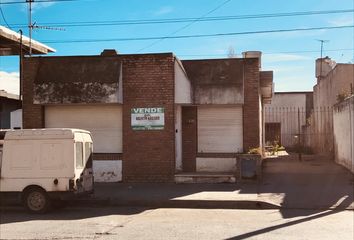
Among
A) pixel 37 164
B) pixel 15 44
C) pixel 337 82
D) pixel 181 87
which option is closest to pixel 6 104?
pixel 15 44

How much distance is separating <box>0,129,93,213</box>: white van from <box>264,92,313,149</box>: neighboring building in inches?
1078

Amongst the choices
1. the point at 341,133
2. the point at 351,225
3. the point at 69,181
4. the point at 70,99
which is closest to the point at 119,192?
the point at 69,181

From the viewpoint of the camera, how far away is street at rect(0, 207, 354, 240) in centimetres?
966

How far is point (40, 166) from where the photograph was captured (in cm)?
1335

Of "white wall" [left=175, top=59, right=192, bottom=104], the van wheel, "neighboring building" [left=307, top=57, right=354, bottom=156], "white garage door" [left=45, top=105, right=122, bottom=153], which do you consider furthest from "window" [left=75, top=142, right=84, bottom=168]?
"neighboring building" [left=307, top=57, right=354, bottom=156]

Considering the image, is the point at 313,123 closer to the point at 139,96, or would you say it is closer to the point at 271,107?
the point at 271,107

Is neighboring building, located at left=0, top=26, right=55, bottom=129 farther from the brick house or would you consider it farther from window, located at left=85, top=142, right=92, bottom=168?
window, located at left=85, top=142, right=92, bottom=168

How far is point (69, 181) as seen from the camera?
1317 cm

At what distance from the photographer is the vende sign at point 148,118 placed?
Answer: 60.0 ft

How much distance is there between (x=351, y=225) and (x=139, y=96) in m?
9.59

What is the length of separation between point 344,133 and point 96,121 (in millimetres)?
9467

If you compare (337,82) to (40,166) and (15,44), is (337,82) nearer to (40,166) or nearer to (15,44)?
(15,44)

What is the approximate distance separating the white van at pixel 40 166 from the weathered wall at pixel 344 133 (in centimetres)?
988

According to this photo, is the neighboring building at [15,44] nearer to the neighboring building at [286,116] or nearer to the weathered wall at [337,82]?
the weathered wall at [337,82]
